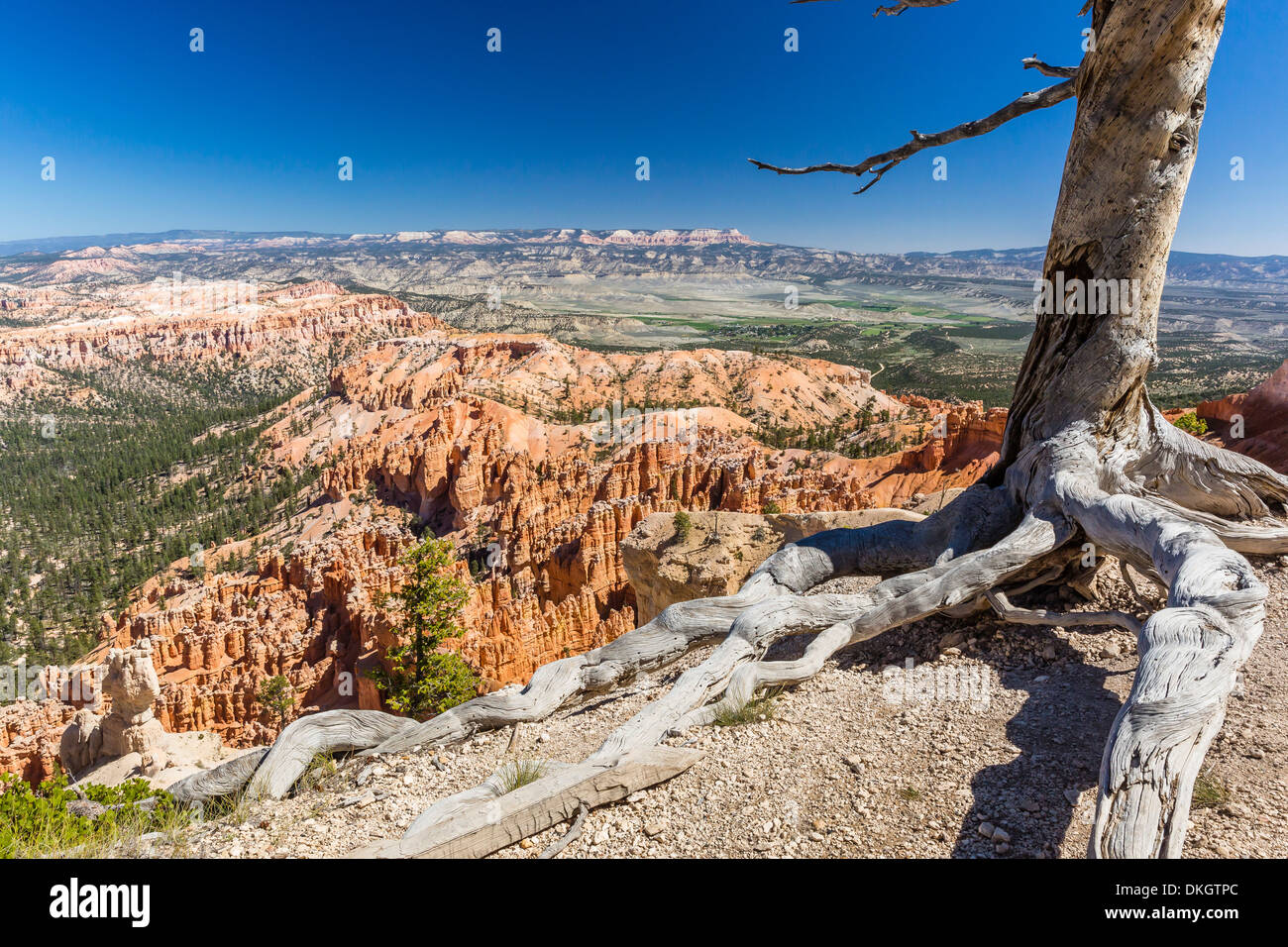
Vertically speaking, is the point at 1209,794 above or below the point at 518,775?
above

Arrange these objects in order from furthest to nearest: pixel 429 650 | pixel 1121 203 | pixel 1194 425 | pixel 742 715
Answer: pixel 429 650
pixel 1194 425
pixel 1121 203
pixel 742 715

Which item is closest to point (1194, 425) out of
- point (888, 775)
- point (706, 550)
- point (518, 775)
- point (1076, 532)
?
point (706, 550)

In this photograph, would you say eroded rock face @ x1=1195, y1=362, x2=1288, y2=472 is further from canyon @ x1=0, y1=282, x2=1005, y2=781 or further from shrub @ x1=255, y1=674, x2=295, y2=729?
shrub @ x1=255, y1=674, x2=295, y2=729

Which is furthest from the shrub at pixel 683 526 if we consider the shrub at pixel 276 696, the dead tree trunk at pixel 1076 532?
the shrub at pixel 276 696

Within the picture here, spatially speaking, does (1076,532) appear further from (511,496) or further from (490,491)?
(490,491)

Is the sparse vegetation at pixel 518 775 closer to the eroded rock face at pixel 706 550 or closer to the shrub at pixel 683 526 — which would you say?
the eroded rock face at pixel 706 550

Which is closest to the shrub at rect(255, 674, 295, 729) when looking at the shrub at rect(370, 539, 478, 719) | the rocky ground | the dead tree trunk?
the shrub at rect(370, 539, 478, 719)
